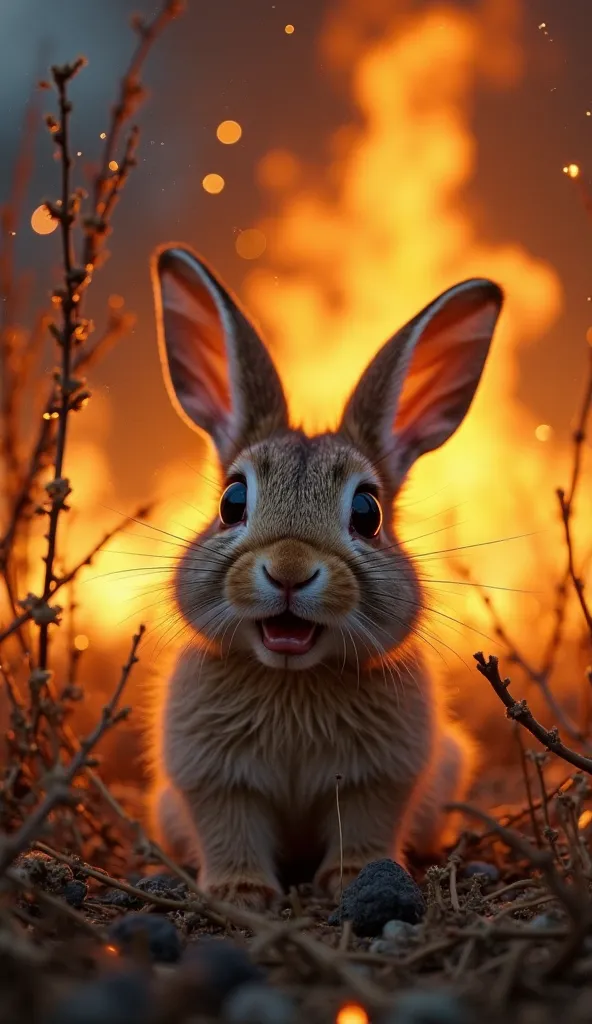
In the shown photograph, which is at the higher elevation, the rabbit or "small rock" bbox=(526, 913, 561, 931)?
the rabbit

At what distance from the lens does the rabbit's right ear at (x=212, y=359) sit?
15.5 feet

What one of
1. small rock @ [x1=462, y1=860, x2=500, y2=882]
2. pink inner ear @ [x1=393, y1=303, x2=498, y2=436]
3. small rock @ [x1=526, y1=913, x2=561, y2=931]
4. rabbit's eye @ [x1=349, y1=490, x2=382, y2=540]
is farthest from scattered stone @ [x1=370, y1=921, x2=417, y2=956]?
pink inner ear @ [x1=393, y1=303, x2=498, y2=436]

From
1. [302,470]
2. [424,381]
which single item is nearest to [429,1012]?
[302,470]

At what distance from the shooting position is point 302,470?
4117mm

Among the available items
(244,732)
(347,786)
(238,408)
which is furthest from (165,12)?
(347,786)

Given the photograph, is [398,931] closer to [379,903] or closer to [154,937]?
[379,903]

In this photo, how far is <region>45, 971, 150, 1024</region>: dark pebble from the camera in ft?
5.00

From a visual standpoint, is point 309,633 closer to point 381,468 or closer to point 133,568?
point 133,568

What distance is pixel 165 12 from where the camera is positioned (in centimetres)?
351

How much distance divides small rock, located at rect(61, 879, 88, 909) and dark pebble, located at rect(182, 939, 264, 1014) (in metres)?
1.30

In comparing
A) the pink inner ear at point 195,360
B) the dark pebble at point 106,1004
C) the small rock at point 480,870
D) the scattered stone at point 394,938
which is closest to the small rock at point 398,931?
the scattered stone at point 394,938

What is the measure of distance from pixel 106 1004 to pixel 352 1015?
48cm

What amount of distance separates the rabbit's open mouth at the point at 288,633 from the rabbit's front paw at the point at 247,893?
36.6 inches

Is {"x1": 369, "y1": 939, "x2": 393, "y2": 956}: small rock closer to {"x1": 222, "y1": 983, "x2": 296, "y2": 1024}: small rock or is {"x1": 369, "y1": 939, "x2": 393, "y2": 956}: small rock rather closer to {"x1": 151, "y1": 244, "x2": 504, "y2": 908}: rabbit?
{"x1": 222, "y1": 983, "x2": 296, "y2": 1024}: small rock
